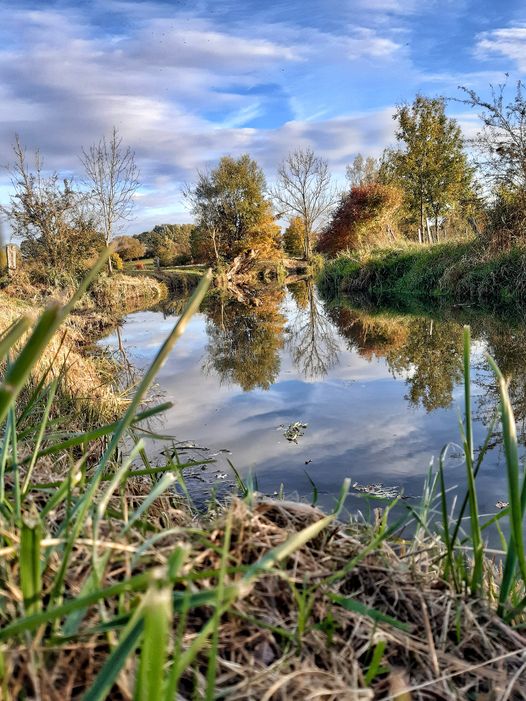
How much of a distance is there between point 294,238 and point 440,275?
32421 mm

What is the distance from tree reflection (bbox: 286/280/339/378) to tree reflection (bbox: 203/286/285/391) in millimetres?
317

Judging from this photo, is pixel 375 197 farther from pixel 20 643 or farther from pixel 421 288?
pixel 20 643

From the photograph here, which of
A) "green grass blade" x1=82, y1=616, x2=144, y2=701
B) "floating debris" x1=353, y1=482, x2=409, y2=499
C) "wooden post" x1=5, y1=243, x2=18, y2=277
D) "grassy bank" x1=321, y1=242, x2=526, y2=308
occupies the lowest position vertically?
"floating debris" x1=353, y1=482, x2=409, y2=499

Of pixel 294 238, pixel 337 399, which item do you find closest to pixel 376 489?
pixel 337 399

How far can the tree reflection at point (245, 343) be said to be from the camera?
25.8 ft

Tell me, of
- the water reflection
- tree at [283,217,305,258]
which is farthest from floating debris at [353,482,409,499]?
tree at [283,217,305,258]

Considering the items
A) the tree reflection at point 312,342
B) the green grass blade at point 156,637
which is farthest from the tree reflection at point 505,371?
the green grass blade at point 156,637

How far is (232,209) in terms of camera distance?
3603 cm

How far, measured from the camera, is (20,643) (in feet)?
2.05

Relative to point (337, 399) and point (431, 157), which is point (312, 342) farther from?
point (431, 157)

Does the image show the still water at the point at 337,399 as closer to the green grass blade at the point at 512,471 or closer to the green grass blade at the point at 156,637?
the green grass blade at the point at 512,471

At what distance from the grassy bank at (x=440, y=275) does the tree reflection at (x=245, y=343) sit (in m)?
3.41

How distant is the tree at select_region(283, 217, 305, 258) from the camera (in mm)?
45562

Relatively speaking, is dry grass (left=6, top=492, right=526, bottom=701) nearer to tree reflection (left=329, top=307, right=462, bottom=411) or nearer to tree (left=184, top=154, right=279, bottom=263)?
tree reflection (left=329, top=307, right=462, bottom=411)
